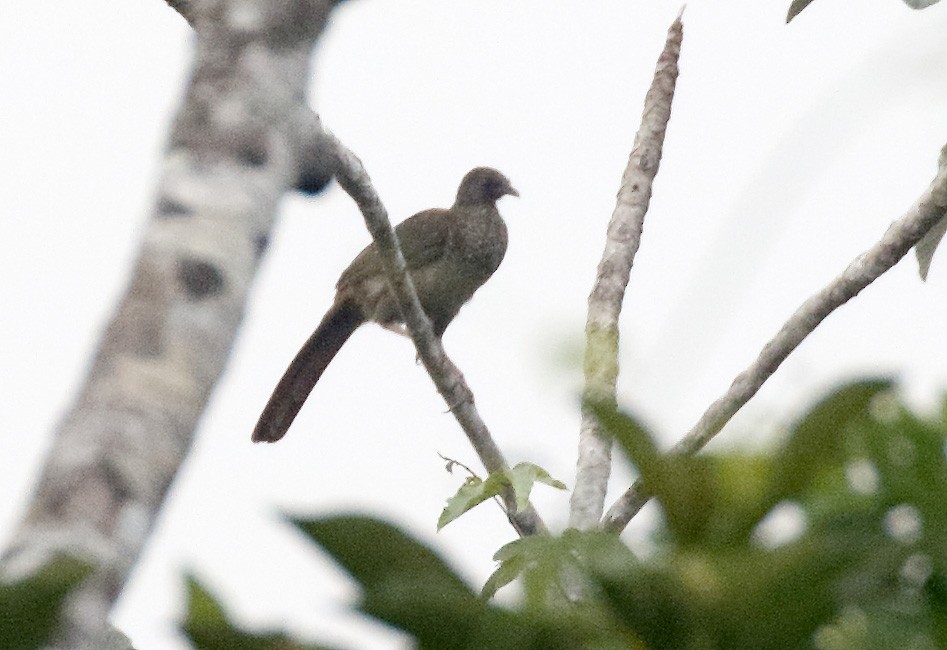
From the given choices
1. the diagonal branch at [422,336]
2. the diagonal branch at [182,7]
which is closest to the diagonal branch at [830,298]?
the diagonal branch at [422,336]

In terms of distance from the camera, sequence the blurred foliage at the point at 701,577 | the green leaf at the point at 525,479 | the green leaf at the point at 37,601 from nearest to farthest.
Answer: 1. the green leaf at the point at 37,601
2. the blurred foliage at the point at 701,577
3. the green leaf at the point at 525,479

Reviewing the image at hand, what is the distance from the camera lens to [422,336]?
16.4 feet

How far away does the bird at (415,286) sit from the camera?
22.5 feet

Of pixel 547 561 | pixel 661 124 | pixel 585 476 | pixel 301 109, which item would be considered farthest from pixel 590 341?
pixel 547 561

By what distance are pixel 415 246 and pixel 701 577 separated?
605 centimetres

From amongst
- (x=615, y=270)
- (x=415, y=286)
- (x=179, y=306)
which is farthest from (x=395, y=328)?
(x=179, y=306)

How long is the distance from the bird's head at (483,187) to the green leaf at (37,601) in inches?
261

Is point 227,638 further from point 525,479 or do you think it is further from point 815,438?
point 525,479

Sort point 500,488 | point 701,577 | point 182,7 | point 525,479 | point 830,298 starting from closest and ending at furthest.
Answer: point 701,577, point 182,7, point 525,479, point 500,488, point 830,298

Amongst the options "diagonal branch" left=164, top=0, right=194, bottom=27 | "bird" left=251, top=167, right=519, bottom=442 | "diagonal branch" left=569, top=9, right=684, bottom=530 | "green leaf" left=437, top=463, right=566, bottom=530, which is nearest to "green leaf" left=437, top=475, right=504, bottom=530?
"green leaf" left=437, top=463, right=566, bottom=530

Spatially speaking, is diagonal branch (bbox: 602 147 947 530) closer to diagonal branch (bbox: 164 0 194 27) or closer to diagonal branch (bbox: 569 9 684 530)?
diagonal branch (bbox: 569 9 684 530)

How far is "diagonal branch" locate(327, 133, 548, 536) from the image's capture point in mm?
4004

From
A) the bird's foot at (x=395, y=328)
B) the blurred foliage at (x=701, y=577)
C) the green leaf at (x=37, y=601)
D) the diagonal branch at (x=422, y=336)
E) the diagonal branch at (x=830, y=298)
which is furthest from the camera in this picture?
the bird's foot at (x=395, y=328)

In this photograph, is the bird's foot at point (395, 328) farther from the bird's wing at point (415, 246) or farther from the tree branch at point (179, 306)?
the tree branch at point (179, 306)
